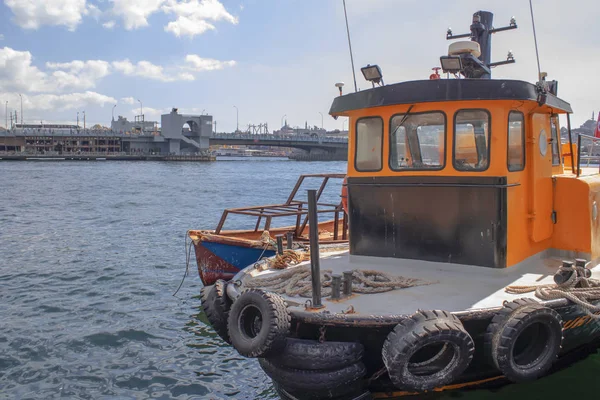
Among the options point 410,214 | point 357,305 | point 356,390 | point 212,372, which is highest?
point 410,214

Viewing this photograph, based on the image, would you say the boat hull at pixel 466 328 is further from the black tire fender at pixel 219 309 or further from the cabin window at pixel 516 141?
the cabin window at pixel 516 141

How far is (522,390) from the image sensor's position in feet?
24.2

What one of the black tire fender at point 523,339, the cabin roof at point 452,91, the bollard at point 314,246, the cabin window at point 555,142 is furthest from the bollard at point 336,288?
the cabin window at point 555,142

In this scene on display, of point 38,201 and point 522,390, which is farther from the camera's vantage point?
point 38,201

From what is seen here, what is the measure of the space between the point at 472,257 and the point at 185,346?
537 centimetres

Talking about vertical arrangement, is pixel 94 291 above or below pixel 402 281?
below

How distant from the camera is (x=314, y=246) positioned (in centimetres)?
593

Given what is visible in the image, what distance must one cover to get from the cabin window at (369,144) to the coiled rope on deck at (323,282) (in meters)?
1.56

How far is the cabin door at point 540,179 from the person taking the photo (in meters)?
7.64

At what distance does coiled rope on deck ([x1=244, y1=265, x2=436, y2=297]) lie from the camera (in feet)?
21.8

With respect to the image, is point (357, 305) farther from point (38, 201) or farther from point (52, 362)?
point (38, 201)

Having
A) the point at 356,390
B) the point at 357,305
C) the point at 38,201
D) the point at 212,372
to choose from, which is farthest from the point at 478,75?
the point at 38,201

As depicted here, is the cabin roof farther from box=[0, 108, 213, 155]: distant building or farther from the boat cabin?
box=[0, 108, 213, 155]: distant building

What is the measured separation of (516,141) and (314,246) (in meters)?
3.30
